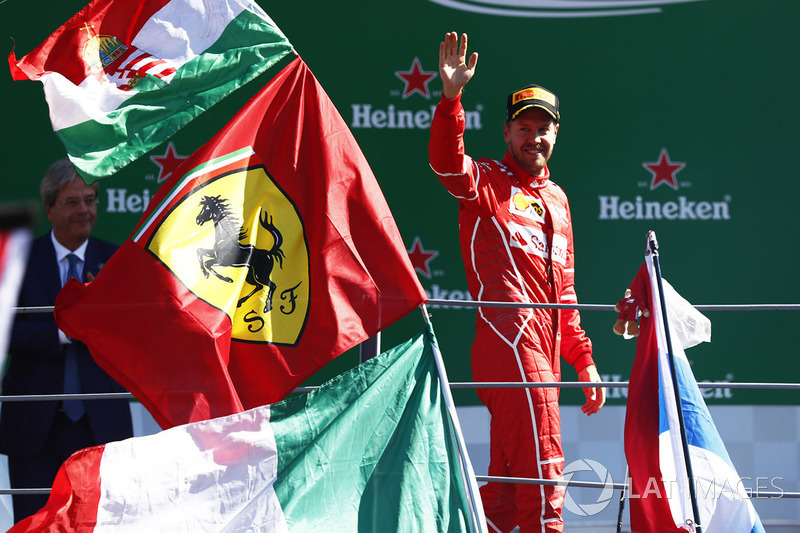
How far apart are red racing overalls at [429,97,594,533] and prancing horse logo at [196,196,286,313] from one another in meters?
0.60

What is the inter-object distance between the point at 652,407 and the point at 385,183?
6.79 feet

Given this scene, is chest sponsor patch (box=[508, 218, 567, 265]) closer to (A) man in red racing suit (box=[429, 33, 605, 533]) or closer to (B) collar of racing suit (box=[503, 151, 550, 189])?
(A) man in red racing suit (box=[429, 33, 605, 533])

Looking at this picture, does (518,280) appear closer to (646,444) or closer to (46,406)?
(646,444)

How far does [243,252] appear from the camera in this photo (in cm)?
292

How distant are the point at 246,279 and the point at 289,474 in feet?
1.93

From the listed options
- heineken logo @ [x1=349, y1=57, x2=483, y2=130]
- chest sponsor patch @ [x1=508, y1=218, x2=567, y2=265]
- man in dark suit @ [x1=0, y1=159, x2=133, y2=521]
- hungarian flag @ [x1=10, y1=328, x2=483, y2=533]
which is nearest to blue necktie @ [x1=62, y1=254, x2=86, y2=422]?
man in dark suit @ [x1=0, y1=159, x2=133, y2=521]

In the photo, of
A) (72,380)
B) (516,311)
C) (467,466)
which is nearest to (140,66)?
(72,380)

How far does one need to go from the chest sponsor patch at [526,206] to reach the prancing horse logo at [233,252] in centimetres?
83

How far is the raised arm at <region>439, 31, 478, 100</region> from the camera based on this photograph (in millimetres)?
3057

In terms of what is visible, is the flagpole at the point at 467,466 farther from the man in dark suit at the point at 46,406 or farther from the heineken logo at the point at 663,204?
the heineken logo at the point at 663,204

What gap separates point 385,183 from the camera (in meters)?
4.53

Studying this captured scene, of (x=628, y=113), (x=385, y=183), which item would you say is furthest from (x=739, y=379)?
(x=385, y=183)

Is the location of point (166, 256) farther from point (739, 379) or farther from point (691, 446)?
point (739, 379)

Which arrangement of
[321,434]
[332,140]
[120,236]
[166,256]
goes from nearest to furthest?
[321,434] → [166,256] → [332,140] → [120,236]
